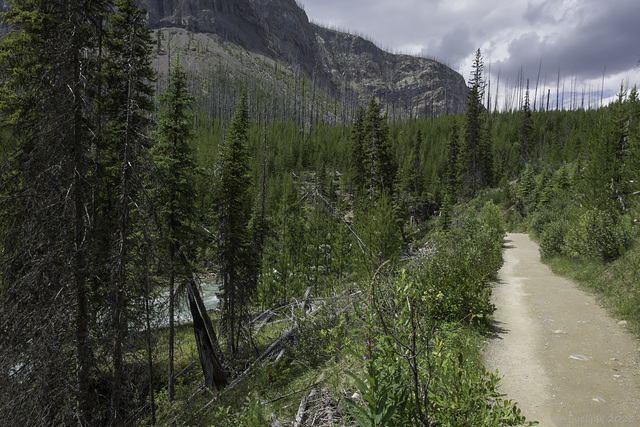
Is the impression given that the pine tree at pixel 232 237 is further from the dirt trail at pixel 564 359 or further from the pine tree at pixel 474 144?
the pine tree at pixel 474 144

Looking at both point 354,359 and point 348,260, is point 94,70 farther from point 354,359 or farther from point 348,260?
point 348,260

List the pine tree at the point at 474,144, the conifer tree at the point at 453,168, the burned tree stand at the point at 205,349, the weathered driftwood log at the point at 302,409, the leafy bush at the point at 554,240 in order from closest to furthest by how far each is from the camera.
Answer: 1. the weathered driftwood log at the point at 302,409
2. the burned tree stand at the point at 205,349
3. the leafy bush at the point at 554,240
4. the pine tree at the point at 474,144
5. the conifer tree at the point at 453,168

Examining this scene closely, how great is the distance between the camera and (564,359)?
5871 millimetres

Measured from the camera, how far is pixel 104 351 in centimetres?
644

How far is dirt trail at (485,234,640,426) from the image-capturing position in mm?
4430

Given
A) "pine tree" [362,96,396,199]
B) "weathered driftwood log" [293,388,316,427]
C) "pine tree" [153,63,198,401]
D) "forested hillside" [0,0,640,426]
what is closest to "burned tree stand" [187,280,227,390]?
"forested hillside" [0,0,640,426]

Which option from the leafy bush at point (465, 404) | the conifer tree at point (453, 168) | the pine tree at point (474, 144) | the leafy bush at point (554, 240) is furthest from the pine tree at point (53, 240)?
the conifer tree at point (453, 168)

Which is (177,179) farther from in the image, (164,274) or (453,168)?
(453,168)

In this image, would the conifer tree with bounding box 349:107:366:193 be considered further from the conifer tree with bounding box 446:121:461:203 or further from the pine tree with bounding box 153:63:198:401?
the pine tree with bounding box 153:63:198:401

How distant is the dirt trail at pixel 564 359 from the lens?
4430 millimetres

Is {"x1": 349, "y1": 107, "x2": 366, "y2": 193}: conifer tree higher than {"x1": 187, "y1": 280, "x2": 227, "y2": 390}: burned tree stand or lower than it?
higher

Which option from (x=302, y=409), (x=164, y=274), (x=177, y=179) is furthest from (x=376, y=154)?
(x=302, y=409)

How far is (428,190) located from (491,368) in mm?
52625

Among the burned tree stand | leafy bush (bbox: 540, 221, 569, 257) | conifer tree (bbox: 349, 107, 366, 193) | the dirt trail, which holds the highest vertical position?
conifer tree (bbox: 349, 107, 366, 193)
